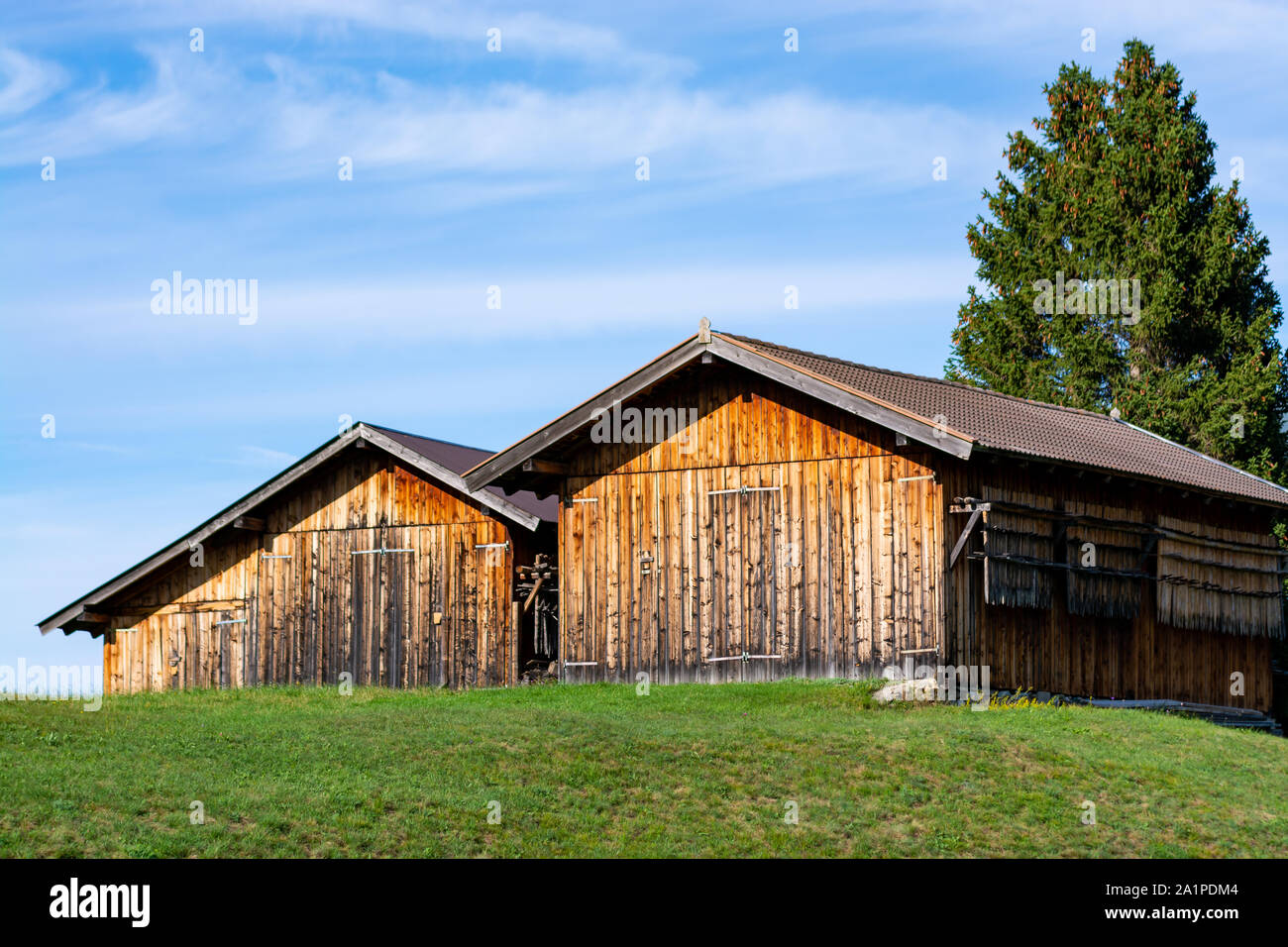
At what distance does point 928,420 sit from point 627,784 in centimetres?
980

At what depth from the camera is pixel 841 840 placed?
16.6 meters

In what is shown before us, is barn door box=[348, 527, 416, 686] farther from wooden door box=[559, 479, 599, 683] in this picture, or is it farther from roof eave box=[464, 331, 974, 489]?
wooden door box=[559, 479, 599, 683]

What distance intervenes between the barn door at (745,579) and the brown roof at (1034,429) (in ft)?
8.55

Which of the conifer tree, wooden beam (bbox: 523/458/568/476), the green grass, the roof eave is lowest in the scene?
the green grass

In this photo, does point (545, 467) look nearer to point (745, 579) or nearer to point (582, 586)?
point (582, 586)

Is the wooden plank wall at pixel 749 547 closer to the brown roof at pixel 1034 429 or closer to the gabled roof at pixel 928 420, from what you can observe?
the gabled roof at pixel 928 420

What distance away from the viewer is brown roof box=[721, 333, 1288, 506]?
2814 centimetres

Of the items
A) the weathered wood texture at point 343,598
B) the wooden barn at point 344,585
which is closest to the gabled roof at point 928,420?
the wooden barn at point 344,585

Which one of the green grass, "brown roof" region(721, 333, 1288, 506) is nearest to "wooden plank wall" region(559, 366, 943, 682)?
"brown roof" region(721, 333, 1288, 506)
